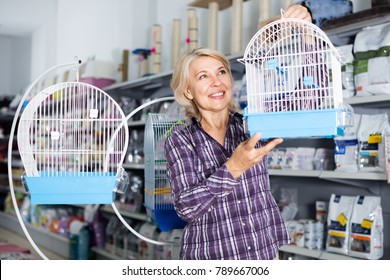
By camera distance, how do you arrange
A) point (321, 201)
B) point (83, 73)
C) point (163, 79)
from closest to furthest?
1. point (321, 201)
2. point (163, 79)
3. point (83, 73)

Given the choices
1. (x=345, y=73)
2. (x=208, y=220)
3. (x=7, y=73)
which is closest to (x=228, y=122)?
(x=208, y=220)

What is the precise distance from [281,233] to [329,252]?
1.15 m

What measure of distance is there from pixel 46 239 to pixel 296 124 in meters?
5.47

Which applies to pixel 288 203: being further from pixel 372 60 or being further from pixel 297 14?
pixel 297 14

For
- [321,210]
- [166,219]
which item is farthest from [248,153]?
[321,210]

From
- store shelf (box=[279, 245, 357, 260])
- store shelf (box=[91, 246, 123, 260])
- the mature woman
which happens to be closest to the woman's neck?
the mature woman

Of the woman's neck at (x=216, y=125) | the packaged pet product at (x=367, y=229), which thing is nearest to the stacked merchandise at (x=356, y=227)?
the packaged pet product at (x=367, y=229)

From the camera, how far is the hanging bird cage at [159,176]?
7.00 feet

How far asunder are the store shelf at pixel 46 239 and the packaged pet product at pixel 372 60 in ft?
13.1

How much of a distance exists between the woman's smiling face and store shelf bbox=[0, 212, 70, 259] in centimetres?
424

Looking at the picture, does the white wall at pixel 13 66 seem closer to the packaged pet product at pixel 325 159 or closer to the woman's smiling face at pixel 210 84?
the packaged pet product at pixel 325 159

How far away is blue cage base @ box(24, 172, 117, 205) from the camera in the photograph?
1.61 m
